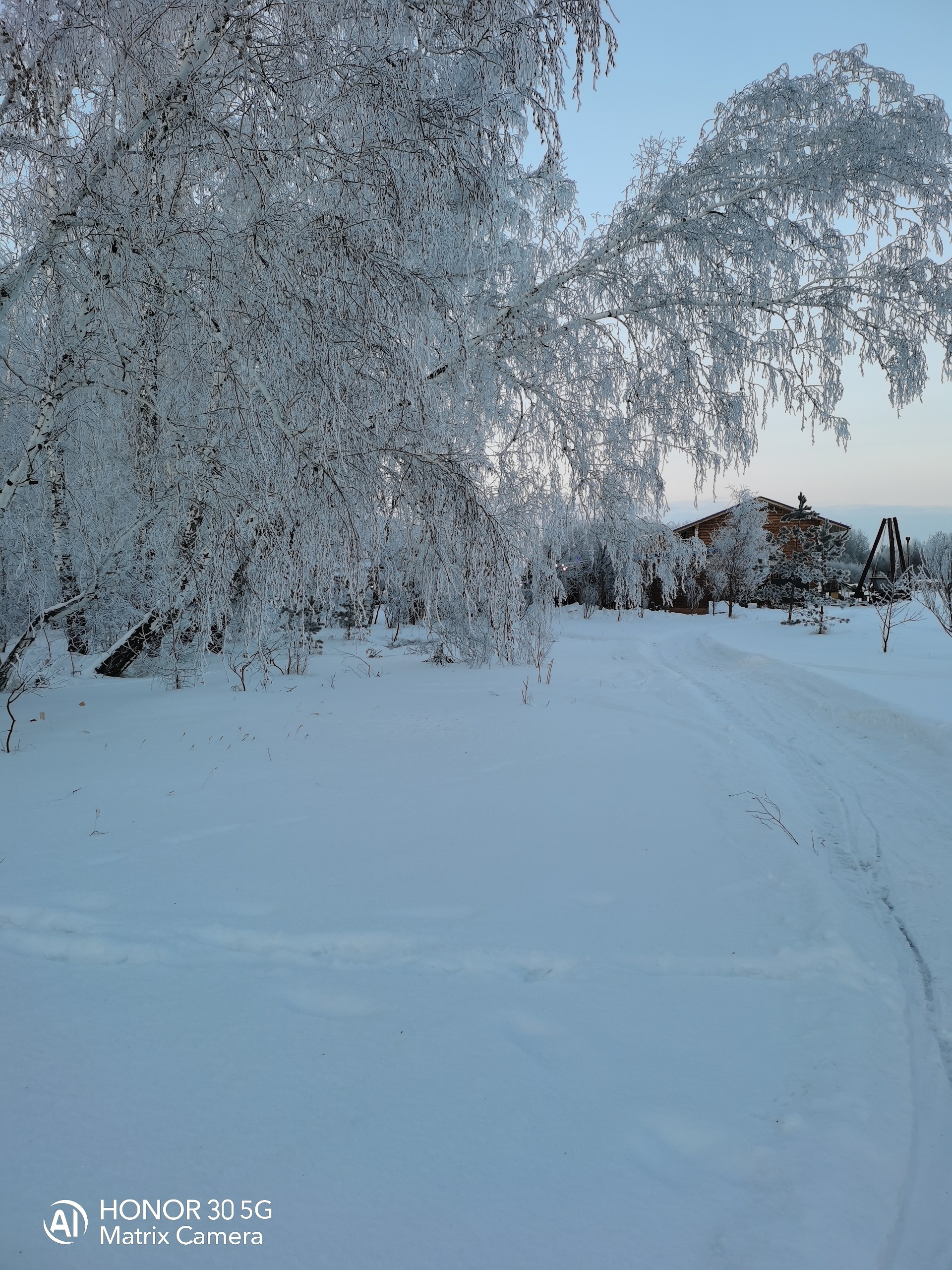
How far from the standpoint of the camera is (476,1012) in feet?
7.20

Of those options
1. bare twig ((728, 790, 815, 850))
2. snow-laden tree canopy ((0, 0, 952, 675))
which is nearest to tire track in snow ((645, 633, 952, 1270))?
bare twig ((728, 790, 815, 850))

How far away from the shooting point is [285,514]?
4.36 m

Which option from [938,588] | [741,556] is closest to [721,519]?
[741,556]

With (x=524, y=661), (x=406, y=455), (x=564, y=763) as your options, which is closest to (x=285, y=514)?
(x=406, y=455)

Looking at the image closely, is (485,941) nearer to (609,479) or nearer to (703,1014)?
(703,1014)

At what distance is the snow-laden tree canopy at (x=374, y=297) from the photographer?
3.62 meters

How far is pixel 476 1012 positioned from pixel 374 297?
336 cm

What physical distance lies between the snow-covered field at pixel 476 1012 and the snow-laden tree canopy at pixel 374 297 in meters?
1.85

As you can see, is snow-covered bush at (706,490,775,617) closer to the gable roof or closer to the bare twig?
the gable roof

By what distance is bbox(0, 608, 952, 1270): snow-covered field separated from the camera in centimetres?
153

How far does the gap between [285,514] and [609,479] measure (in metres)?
3.76

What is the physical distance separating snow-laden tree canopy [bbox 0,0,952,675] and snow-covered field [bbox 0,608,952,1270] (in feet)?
6.07

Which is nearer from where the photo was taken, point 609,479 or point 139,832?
point 139,832

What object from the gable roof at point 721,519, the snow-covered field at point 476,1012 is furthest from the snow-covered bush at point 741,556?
the snow-covered field at point 476,1012
